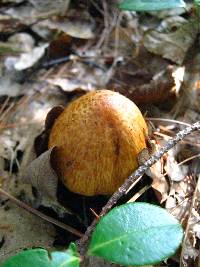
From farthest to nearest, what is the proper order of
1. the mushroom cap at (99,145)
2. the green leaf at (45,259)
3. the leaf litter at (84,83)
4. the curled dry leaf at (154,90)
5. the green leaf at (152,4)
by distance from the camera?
the curled dry leaf at (154,90) < the green leaf at (152,4) < the leaf litter at (84,83) < the mushroom cap at (99,145) < the green leaf at (45,259)

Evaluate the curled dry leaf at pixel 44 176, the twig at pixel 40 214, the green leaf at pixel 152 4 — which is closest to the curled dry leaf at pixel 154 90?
the green leaf at pixel 152 4

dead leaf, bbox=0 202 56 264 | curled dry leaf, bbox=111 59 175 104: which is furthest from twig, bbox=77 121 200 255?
curled dry leaf, bbox=111 59 175 104

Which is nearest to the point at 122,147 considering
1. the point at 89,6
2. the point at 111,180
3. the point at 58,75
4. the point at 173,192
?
the point at 111,180

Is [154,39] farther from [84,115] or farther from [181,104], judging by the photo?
[84,115]

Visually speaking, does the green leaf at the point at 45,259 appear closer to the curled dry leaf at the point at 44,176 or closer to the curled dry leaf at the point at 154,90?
the curled dry leaf at the point at 44,176

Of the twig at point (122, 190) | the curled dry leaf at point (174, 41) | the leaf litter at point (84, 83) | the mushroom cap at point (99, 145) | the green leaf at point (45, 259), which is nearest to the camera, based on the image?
the green leaf at point (45, 259)

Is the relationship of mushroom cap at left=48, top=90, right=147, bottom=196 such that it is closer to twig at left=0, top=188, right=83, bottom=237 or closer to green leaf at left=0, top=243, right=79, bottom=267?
twig at left=0, top=188, right=83, bottom=237
